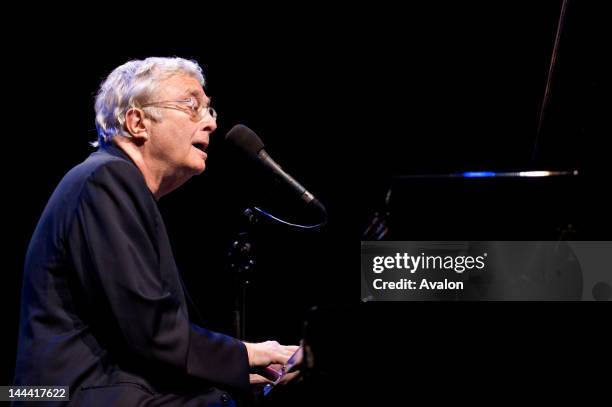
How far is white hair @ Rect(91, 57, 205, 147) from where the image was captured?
220cm

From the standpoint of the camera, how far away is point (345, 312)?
134 cm

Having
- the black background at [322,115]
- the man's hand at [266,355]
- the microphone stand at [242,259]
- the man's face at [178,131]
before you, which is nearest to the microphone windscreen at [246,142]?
the man's face at [178,131]

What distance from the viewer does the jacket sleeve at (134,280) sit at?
1.62 meters

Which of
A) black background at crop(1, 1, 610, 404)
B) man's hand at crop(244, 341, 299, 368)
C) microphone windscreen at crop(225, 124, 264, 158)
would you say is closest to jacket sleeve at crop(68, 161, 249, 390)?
man's hand at crop(244, 341, 299, 368)

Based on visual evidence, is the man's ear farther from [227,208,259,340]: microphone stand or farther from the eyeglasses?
[227,208,259,340]: microphone stand

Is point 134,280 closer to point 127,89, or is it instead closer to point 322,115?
point 127,89

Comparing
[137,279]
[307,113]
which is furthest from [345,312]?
[307,113]

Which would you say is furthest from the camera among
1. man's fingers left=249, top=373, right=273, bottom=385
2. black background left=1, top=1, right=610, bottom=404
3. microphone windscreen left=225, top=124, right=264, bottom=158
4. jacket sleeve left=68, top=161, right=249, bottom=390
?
black background left=1, top=1, right=610, bottom=404

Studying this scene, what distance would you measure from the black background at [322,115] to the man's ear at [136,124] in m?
1.81

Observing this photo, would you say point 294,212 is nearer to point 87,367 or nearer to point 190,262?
point 190,262

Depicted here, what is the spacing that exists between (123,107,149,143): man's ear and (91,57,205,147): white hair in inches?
0.7

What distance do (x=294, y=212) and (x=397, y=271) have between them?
4.50 feet

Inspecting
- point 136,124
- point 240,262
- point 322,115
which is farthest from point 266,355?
point 322,115

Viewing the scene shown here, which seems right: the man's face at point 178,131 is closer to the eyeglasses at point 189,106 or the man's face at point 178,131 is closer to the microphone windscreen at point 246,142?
the eyeglasses at point 189,106
